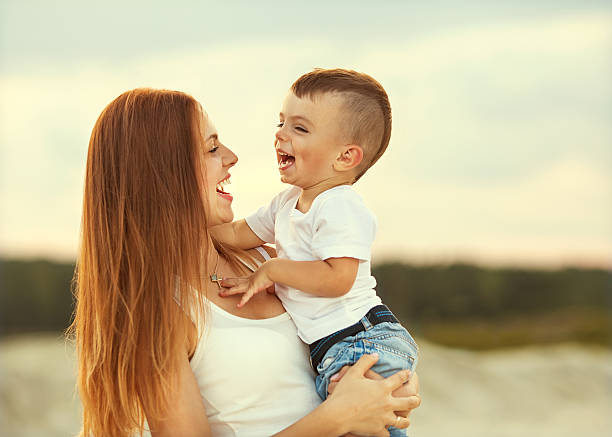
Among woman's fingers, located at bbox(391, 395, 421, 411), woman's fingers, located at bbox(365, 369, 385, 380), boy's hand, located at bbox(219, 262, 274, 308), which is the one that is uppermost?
boy's hand, located at bbox(219, 262, 274, 308)

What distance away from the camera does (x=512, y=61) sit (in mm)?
10664

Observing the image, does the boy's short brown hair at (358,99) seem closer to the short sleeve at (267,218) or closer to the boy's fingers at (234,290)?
the short sleeve at (267,218)

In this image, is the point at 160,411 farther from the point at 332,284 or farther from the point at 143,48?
the point at 143,48

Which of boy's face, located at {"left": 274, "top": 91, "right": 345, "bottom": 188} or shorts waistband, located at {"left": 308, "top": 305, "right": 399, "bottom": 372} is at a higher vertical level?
boy's face, located at {"left": 274, "top": 91, "right": 345, "bottom": 188}

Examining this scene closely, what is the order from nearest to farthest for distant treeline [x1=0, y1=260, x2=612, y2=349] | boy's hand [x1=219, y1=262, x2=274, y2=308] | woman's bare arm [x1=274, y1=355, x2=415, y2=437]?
woman's bare arm [x1=274, y1=355, x2=415, y2=437], boy's hand [x1=219, y1=262, x2=274, y2=308], distant treeline [x1=0, y1=260, x2=612, y2=349]

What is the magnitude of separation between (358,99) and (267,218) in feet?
1.55

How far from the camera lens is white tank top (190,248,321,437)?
1880mm

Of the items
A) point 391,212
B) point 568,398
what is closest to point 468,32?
point 391,212

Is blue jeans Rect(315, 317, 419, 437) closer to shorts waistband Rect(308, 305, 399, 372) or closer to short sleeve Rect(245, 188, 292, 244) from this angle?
shorts waistband Rect(308, 305, 399, 372)

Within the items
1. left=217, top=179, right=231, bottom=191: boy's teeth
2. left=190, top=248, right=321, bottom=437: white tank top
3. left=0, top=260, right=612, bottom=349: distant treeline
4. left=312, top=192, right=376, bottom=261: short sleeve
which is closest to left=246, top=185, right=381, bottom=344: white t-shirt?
left=312, top=192, right=376, bottom=261: short sleeve

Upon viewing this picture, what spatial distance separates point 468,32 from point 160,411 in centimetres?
961

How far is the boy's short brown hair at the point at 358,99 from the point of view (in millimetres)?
1965

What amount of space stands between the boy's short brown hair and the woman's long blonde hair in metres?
0.31

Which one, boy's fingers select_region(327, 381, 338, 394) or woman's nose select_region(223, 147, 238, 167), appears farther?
woman's nose select_region(223, 147, 238, 167)
